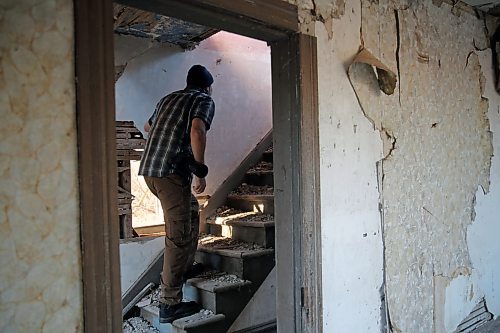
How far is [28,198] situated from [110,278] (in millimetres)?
290

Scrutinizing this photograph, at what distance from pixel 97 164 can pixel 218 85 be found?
2.49 meters

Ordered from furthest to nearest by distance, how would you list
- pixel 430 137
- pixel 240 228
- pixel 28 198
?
pixel 240 228
pixel 430 137
pixel 28 198

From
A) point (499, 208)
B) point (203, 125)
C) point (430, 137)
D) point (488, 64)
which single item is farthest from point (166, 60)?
point (499, 208)

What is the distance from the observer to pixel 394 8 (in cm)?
207

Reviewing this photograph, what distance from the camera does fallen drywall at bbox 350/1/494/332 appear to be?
6.64 ft

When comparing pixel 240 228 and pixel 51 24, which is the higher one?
pixel 51 24

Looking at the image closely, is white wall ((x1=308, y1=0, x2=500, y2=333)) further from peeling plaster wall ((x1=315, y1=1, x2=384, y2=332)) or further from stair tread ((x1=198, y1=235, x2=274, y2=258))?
stair tread ((x1=198, y1=235, x2=274, y2=258))

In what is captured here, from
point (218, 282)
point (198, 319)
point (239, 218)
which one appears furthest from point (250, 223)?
point (198, 319)

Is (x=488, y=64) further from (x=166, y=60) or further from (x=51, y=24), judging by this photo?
(x=51, y=24)

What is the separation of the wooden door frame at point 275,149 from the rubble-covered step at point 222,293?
769mm

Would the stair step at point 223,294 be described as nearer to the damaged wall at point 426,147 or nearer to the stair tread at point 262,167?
the damaged wall at point 426,147

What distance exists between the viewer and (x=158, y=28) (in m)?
2.95

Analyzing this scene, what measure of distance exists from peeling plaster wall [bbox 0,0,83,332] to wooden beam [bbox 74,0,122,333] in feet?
0.07

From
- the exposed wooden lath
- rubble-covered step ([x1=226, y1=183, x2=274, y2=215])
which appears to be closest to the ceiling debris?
rubble-covered step ([x1=226, y1=183, x2=274, y2=215])
